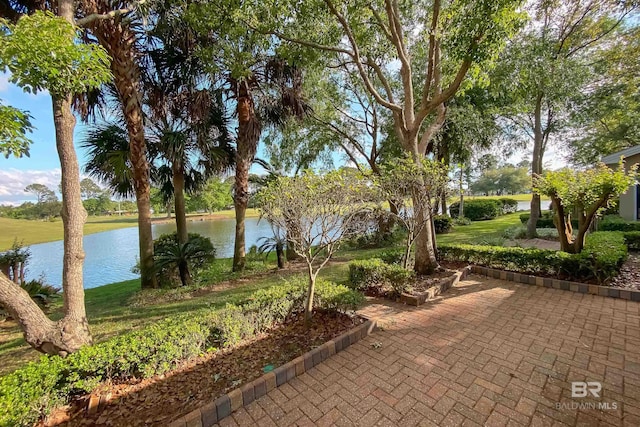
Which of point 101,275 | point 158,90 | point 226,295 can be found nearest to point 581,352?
point 226,295

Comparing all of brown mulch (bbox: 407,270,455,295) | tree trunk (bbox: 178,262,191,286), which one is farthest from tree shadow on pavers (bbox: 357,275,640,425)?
tree trunk (bbox: 178,262,191,286)

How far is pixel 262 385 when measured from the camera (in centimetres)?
237

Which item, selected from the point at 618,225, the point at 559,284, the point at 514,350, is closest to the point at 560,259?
the point at 559,284

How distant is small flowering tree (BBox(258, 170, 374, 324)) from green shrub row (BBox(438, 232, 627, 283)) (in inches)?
164

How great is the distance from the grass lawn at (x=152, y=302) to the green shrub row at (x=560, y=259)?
3258 millimetres

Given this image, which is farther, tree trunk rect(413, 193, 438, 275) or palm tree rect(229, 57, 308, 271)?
palm tree rect(229, 57, 308, 271)

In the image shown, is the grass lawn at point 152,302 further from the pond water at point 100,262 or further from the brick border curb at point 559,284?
the brick border curb at point 559,284

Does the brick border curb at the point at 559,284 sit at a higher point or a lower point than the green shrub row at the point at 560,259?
lower

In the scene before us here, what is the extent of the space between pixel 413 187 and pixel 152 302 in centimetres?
589

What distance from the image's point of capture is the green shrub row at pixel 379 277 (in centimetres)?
453

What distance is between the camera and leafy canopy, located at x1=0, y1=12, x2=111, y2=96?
2.21 meters

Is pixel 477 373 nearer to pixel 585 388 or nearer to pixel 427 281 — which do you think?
pixel 585 388

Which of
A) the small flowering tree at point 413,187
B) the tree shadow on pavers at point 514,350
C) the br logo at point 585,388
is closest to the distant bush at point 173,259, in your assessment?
the tree shadow on pavers at point 514,350

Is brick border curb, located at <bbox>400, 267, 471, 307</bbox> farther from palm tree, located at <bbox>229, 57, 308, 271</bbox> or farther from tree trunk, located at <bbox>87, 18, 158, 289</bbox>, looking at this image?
tree trunk, located at <bbox>87, 18, 158, 289</bbox>
